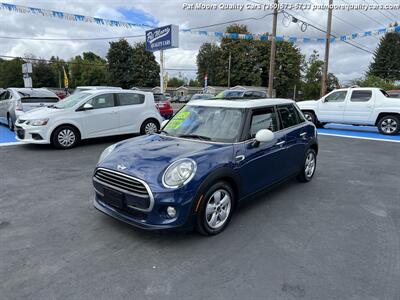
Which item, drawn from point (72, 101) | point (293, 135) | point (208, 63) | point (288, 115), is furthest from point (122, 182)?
point (208, 63)

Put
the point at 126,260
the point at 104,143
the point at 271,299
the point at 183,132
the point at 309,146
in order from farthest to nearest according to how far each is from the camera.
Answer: the point at 104,143 < the point at 309,146 < the point at 183,132 < the point at 126,260 < the point at 271,299

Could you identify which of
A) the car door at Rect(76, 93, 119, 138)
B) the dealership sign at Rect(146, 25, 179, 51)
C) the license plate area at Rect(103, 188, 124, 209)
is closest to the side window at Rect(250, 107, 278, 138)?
the license plate area at Rect(103, 188, 124, 209)

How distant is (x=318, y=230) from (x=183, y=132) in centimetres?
216

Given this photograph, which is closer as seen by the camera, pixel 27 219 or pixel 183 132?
pixel 27 219

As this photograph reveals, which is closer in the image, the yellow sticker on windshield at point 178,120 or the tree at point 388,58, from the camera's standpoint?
the yellow sticker on windshield at point 178,120

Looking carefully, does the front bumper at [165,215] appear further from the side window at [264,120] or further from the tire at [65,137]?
the tire at [65,137]

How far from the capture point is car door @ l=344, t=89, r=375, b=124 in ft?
37.2

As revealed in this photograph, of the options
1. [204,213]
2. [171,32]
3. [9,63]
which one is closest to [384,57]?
[171,32]

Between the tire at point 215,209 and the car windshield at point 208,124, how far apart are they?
25.8 inches

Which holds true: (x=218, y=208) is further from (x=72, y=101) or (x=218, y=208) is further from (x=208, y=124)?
(x=72, y=101)

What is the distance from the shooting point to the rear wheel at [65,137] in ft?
25.7

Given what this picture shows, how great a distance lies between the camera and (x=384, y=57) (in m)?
58.5

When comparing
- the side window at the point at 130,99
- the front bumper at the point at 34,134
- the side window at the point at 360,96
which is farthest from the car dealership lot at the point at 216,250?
the side window at the point at 360,96

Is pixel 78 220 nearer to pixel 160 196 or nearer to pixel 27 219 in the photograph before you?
pixel 27 219
